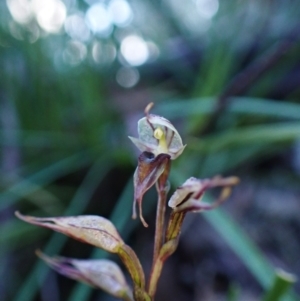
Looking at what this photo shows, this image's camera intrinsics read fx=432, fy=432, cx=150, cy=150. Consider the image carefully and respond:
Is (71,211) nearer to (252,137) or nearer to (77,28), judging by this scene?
(252,137)

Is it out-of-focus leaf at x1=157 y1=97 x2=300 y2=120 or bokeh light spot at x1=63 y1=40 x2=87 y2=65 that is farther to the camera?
bokeh light spot at x1=63 y1=40 x2=87 y2=65

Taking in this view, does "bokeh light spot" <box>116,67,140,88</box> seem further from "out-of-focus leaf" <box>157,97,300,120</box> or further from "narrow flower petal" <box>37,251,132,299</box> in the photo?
"narrow flower petal" <box>37,251,132,299</box>

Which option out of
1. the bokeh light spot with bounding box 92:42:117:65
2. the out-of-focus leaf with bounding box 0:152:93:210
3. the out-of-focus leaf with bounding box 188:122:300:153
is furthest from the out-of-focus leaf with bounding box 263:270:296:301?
the bokeh light spot with bounding box 92:42:117:65

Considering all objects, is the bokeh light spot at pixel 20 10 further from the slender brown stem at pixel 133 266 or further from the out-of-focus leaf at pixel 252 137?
the slender brown stem at pixel 133 266

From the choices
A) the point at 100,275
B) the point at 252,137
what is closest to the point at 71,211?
the point at 252,137

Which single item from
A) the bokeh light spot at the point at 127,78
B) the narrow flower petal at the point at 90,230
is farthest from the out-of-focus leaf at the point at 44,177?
the narrow flower petal at the point at 90,230

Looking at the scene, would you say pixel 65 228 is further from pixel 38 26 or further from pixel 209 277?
pixel 38 26
